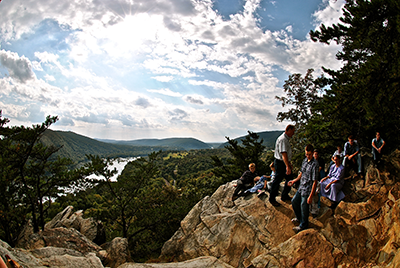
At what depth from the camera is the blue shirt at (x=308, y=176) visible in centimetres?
554

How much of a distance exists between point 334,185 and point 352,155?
2.47 m

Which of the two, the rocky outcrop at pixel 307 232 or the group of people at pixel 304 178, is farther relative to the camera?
the group of people at pixel 304 178

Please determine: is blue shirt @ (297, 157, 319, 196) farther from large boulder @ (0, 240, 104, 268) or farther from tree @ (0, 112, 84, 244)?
tree @ (0, 112, 84, 244)

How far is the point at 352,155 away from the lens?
→ 27.7ft

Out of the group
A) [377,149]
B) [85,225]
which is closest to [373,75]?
[377,149]

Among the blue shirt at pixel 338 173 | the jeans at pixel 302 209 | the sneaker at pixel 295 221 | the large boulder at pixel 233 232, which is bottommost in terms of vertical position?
the large boulder at pixel 233 232

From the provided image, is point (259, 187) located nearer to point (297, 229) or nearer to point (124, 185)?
point (297, 229)

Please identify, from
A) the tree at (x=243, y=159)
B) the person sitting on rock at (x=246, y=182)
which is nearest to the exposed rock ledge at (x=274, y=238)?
the person sitting on rock at (x=246, y=182)

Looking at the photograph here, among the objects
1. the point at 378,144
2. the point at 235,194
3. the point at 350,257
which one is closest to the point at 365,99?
the point at 378,144

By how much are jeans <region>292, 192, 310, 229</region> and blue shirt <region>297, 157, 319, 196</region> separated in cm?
21

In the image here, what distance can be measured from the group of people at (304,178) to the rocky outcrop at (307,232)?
36 cm

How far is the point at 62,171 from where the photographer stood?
1202cm

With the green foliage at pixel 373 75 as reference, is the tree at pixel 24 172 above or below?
below

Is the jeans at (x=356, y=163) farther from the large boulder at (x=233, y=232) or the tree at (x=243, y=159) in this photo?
the tree at (x=243, y=159)
